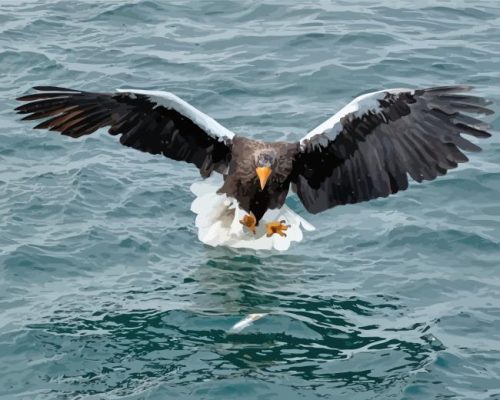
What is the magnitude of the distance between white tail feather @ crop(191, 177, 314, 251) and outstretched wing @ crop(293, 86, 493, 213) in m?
0.27

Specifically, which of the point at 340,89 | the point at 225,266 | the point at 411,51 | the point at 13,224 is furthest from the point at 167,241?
the point at 411,51

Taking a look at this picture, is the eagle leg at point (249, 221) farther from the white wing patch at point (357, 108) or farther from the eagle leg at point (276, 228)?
the white wing patch at point (357, 108)

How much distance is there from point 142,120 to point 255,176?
1015 mm

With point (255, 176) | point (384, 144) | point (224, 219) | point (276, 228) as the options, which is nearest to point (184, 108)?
point (255, 176)

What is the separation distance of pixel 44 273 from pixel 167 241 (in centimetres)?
115

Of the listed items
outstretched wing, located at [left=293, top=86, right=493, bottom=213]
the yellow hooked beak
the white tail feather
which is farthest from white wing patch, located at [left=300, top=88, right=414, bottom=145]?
the white tail feather

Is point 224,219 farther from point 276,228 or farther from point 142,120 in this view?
point 142,120

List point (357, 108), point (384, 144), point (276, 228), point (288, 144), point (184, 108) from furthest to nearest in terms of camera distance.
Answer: point (288, 144) → point (276, 228) → point (184, 108) → point (384, 144) → point (357, 108)

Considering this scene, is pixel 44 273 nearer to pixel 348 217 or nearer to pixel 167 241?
pixel 167 241

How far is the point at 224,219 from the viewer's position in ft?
35.7

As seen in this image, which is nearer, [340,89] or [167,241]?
[167,241]

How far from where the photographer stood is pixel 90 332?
31.7ft

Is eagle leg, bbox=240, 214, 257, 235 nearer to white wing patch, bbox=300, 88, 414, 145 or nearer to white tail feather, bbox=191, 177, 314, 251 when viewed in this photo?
white tail feather, bbox=191, 177, 314, 251

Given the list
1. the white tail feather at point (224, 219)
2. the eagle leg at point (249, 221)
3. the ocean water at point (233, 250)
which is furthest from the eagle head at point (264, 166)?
the ocean water at point (233, 250)
